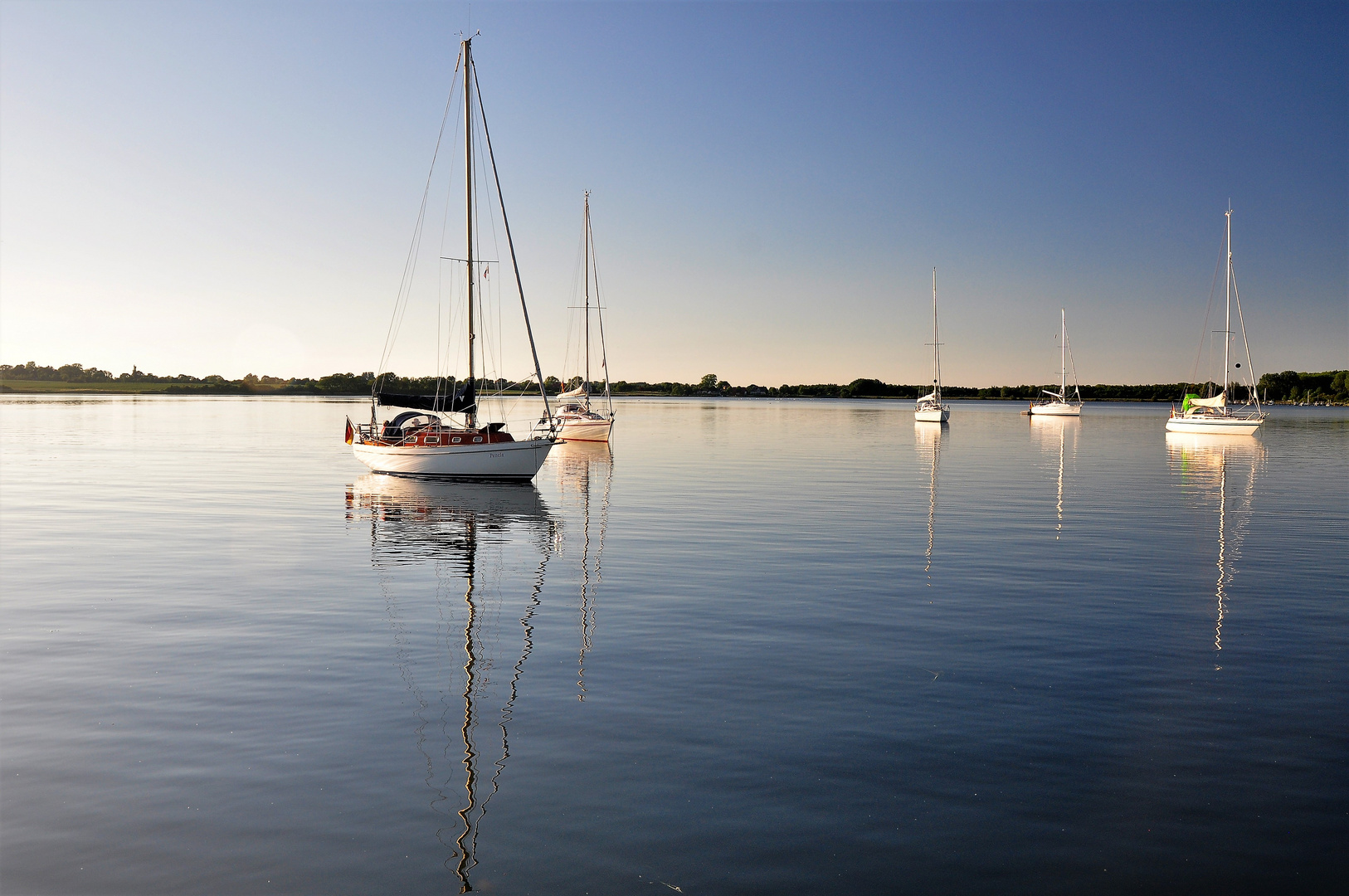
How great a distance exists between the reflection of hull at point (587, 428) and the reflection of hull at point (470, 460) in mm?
27437

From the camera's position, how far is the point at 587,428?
227 feet

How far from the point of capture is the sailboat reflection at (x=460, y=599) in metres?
9.12

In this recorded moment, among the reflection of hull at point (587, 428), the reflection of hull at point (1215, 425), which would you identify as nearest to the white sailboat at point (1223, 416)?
the reflection of hull at point (1215, 425)

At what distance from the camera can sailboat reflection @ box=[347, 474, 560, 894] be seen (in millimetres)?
9118

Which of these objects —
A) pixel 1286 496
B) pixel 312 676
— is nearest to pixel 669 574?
pixel 312 676

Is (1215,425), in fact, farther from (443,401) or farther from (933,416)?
(443,401)

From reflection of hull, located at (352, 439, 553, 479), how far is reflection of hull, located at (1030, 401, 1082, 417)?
11934 cm

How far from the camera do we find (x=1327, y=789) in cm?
891

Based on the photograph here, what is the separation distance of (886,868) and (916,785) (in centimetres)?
165

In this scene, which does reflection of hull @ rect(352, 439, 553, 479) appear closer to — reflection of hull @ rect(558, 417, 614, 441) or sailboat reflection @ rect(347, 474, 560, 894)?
sailboat reflection @ rect(347, 474, 560, 894)

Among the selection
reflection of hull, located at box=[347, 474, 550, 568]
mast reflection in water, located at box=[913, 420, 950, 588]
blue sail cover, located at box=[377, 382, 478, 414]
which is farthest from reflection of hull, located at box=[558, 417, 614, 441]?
blue sail cover, located at box=[377, 382, 478, 414]

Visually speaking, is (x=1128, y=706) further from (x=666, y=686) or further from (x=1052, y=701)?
(x=666, y=686)

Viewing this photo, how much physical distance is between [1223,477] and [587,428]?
137ft

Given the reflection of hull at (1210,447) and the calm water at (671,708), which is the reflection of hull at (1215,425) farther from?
the calm water at (671,708)
